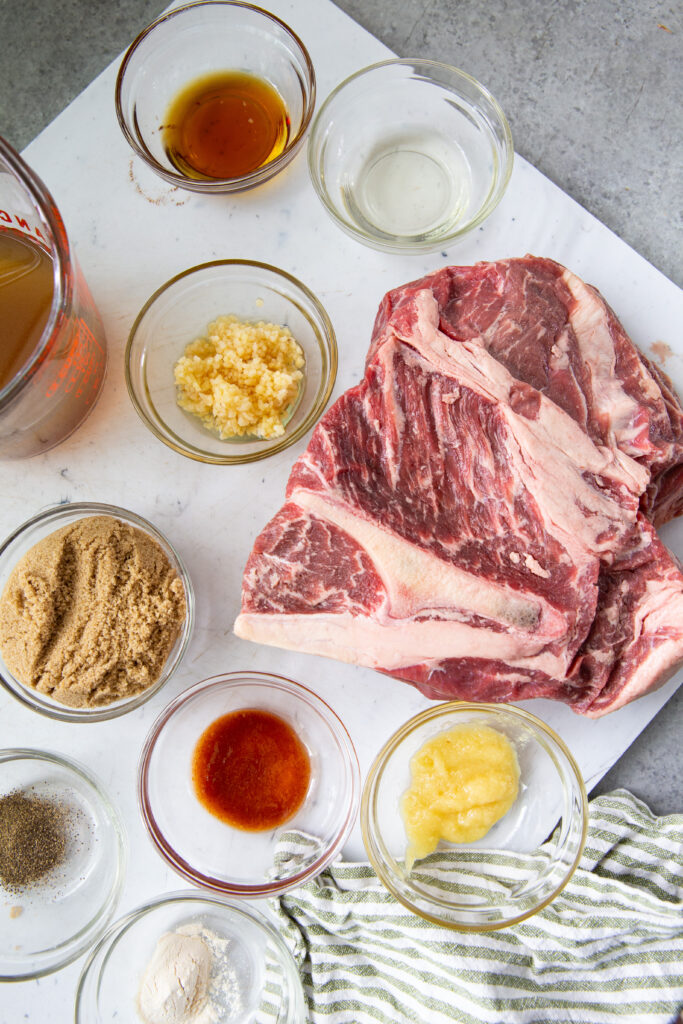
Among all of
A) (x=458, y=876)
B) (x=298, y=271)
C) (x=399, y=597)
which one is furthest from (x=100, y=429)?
(x=458, y=876)

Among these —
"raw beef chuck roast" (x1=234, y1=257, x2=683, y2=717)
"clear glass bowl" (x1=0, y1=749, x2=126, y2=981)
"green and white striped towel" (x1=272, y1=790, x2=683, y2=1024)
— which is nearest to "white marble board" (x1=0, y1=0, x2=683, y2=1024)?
"clear glass bowl" (x1=0, y1=749, x2=126, y2=981)

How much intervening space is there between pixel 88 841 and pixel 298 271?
172cm

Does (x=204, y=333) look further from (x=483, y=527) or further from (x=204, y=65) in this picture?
(x=483, y=527)

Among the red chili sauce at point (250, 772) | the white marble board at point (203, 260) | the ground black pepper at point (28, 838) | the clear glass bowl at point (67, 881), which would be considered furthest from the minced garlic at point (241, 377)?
the ground black pepper at point (28, 838)

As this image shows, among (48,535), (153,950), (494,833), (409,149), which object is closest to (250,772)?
(153,950)

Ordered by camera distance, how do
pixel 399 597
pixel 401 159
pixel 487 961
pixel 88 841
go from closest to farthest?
pixel 399 597, pixel 487 961, pixel 88 841, pixel 401 159

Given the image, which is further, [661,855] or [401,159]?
[401,159]

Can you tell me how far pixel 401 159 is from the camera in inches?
97.7

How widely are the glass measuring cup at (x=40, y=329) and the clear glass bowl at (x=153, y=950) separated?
4.27 feet

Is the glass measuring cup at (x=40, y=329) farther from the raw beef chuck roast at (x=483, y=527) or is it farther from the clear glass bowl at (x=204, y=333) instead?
the raw beef chuck roast at (x=483, y=527)

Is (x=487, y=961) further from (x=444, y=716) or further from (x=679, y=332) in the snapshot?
(x=679, y=332)

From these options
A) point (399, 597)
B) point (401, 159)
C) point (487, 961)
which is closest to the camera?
point (399, 597)

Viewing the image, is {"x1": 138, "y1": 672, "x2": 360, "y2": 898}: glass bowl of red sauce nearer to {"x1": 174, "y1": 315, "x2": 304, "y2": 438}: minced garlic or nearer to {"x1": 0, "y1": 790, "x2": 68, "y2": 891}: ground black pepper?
{"x1": 0, "y1": 790, "x2": 68, "y2": 891}: ground black pepper

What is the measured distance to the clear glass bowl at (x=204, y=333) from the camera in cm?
229
